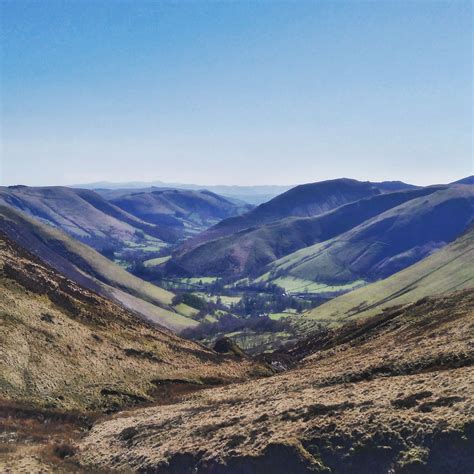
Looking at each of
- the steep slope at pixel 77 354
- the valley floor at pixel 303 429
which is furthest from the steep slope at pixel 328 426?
Answer: the steep slope at pixel 77 354

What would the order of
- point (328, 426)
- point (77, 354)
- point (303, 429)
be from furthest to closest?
point (77, 354)
point (303, 429)
point (328, 426)

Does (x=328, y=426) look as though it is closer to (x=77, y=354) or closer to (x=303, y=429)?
(x=303, y=429)

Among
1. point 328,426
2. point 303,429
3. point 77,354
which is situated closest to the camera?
point 328,426

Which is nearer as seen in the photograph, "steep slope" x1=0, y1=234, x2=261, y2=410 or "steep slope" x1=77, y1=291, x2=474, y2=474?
"steep slope" x1=77, y1=291, x2=474, y2=474

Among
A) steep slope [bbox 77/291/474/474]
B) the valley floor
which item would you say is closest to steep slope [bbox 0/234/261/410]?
the valley floor

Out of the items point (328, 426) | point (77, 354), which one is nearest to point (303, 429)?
point (328, 426)

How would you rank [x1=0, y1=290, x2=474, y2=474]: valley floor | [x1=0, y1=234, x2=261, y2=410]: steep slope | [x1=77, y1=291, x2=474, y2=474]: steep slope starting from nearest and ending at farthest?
1. [x1=77, y1=291, x2=474, y2=474]: steep slope
2. [x1=0, y1=290, x2=474, y2=474]: valley floor
3. [x1=0, y1=234, x2=261, y2=410]: steep slope

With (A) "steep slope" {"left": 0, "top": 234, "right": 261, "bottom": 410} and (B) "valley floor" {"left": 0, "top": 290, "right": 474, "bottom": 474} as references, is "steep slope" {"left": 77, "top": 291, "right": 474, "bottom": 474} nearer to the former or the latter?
(B) "valley floor" {"left": 0, "top": 290, "right": 474, "bottom": 474}

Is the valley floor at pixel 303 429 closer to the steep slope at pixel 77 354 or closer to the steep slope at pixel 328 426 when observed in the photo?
the steep slope at pixel 328 426
